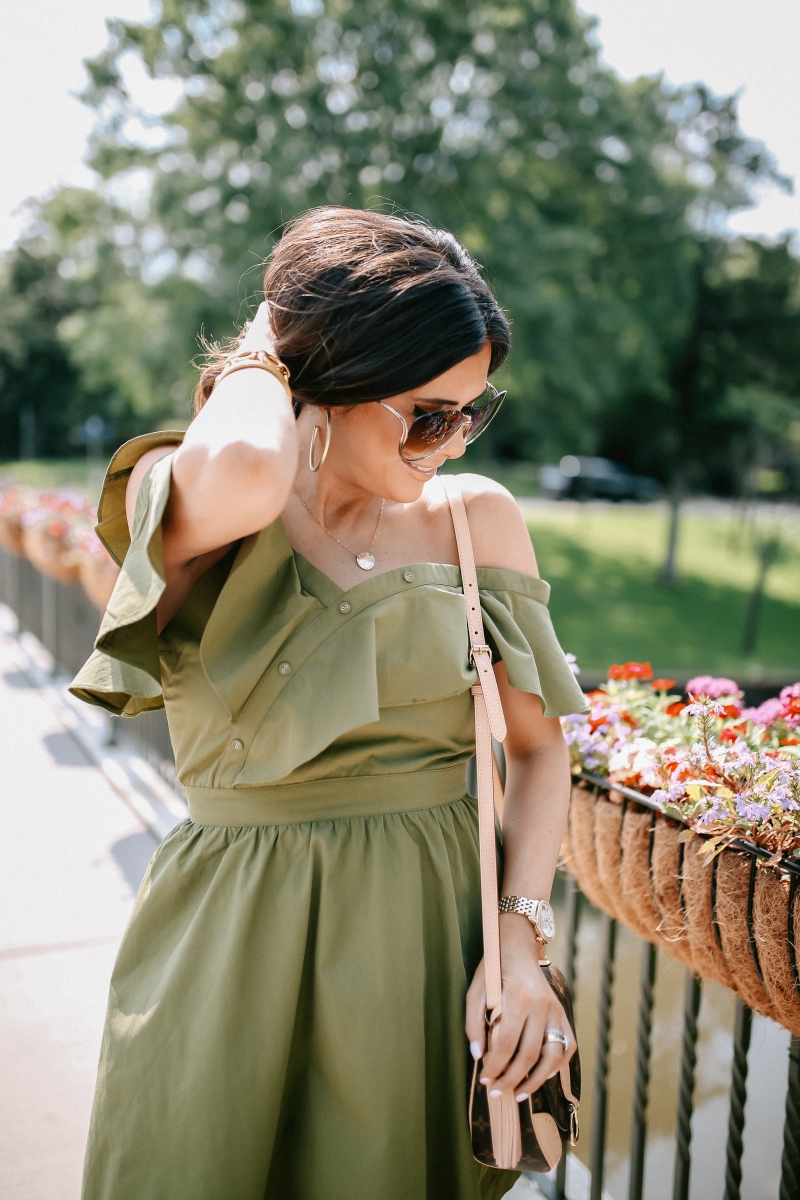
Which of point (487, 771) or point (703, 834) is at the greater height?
point (487, 771)

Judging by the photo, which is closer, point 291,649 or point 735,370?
point 291,649

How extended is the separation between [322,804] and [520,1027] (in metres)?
0.44

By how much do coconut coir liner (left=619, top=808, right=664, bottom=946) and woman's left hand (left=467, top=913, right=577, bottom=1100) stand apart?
0.55 metres

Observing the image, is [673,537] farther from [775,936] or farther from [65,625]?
[775,936]

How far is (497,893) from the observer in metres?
1.44

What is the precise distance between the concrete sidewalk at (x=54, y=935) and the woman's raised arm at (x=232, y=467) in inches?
77.5

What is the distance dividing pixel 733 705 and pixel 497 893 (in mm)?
1020

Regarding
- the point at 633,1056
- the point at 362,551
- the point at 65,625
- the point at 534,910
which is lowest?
the point at 633,1056

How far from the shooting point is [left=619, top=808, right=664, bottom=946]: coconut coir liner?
75.5 inches

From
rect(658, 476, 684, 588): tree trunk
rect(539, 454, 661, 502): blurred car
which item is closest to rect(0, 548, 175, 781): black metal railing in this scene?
rect(658, 476, 684, 588): tree trunk

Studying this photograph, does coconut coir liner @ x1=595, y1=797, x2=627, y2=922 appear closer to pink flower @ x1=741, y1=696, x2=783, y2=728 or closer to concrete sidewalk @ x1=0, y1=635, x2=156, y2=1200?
pink flower @ x1=741, y1=696, x2=783, y2=728

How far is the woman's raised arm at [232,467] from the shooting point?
3.78ft

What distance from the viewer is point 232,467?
115cm

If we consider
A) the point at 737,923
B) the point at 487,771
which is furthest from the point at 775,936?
the point at 487,771
